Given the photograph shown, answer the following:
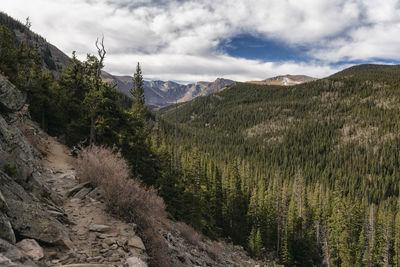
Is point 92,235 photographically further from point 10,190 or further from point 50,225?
point 10,190

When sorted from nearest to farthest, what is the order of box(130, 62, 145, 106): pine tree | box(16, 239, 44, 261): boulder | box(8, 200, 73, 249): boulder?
box(16, 239, 44, 261): boulder, box(8, 200, 73, 249): boulder, box(130, 62, 145, 106): pine tree

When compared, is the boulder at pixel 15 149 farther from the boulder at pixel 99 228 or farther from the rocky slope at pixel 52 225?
the boulder at pixel 99 228

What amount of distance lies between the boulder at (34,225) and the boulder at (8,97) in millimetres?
8049

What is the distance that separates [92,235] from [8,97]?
9.66m

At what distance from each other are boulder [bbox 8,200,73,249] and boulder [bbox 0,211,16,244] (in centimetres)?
53

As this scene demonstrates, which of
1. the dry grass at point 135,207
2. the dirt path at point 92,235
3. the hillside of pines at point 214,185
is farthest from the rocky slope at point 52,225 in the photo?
the hillside of pines at point 214,185

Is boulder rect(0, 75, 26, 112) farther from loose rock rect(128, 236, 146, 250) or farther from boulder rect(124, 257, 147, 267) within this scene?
boulder rect(124, 257, 147, 267)

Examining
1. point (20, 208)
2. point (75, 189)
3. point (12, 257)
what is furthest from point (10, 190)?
point (75, 189)

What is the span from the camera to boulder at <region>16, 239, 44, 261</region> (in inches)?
225

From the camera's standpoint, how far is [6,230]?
18.2ft

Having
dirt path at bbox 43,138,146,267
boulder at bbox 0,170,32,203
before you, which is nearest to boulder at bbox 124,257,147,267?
dirt path at bbox 43,138,146,267

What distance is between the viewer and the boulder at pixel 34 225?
631 cm

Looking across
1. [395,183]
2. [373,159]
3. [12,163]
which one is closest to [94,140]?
[12,163]

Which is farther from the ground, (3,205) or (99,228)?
(3,205)
